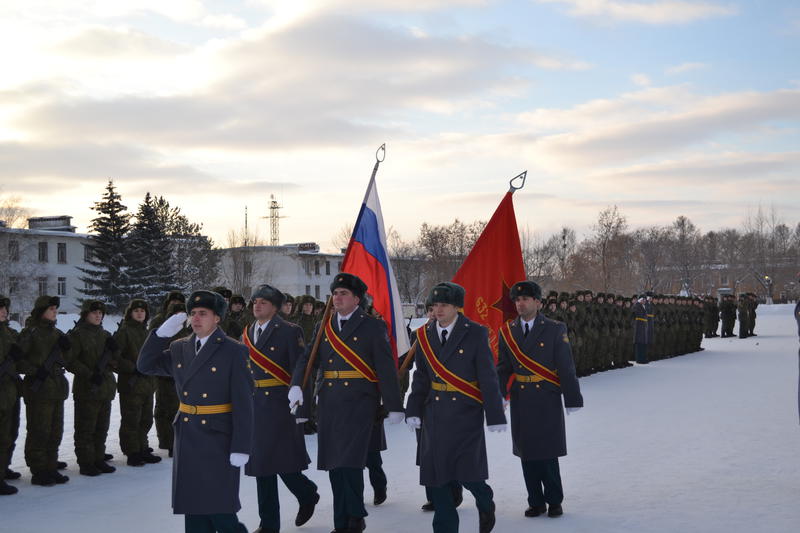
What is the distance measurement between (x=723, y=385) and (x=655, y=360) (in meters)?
9.28

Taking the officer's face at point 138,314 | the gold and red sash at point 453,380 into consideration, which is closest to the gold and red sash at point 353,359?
the gold and red sash at point 453,380

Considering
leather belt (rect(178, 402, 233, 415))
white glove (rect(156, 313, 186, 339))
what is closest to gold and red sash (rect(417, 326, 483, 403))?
leather belt (rect(178, 402, 233, 415))

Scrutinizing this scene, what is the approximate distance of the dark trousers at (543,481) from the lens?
775 cm

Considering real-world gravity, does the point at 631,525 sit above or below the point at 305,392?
below

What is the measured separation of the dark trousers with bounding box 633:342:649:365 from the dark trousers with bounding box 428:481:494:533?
20704mm

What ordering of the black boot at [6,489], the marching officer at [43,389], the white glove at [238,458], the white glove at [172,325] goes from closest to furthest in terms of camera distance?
the white glove at [238,458] < the white glove at [172,325] < the black boot at [6,489] < the marching officer at [43,389]

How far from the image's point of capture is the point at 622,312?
25.3m

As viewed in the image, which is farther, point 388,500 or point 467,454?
point 388,500

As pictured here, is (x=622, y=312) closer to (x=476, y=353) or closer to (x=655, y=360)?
(x=655, y=360)

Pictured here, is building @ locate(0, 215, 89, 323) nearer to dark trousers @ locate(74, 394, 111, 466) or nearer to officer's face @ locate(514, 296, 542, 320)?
dark trousers @ locate(74, 394, 111, 466)

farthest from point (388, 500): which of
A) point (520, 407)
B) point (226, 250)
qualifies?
point (226, 250)

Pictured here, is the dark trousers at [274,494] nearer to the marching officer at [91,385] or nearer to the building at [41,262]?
the marching officer at [91,385]

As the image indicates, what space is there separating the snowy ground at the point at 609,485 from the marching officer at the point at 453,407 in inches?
33.2

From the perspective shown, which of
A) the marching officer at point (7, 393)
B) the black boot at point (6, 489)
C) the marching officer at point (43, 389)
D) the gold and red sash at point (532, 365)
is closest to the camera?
the gold and red sash at point (532, 365)
